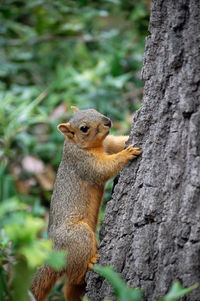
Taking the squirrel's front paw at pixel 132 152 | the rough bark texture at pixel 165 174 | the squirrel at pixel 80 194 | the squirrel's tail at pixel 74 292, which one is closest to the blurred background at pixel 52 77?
the squirrel at pixel 80 194

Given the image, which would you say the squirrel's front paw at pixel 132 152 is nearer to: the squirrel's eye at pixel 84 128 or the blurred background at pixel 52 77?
the squirrel's eye at pixel 84 128

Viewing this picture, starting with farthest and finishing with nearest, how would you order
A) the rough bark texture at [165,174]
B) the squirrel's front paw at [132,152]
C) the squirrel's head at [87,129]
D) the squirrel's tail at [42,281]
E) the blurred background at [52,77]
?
1. the blurred background at [52,77]
2. the squirrel's head at [87,129]
3. the squirrel's tail at [42,281]
4. the squirrel's front paw at [132,152]
5. the rough bark texture at [165,174]

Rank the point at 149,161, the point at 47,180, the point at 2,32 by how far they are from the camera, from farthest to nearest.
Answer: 1. the point at 2,32
2. the point at 47,180
3. the point at 149,161

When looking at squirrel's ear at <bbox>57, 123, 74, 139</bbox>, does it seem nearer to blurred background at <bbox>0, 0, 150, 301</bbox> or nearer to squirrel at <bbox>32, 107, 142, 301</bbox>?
squirrel at <bbox>32, 107, 142, 301</bbox>

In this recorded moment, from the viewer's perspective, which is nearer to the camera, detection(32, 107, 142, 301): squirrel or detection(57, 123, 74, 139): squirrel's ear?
detection(32, 107, 142, 301): squirrel

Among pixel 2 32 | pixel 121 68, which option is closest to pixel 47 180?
pixel 121 68

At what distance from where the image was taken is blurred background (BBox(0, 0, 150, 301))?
4.19m

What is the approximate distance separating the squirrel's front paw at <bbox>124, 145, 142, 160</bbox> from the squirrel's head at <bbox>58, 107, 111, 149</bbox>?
0.62 m

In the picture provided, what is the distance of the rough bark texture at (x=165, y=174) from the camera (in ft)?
6.25

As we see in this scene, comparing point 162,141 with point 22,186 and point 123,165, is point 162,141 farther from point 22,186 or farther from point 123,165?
point 22,186

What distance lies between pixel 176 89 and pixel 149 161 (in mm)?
354

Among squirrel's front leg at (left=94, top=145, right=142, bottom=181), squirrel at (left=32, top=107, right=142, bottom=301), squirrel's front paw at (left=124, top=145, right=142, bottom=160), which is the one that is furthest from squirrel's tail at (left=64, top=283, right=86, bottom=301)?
squirrel's front paw at (left=124, top=145, right=142, bottom=160)

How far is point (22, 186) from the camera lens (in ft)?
15.8

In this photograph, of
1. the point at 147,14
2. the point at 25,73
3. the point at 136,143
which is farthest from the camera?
the point at 25,73
